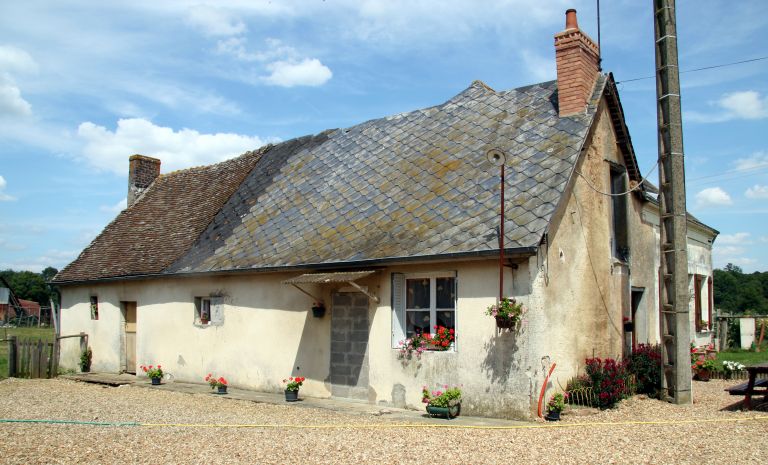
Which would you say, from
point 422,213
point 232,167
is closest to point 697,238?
point 422,213

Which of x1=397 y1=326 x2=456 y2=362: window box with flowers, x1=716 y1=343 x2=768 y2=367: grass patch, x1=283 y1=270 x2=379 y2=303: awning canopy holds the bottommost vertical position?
x1=716 y1=343 x2=768 y2=367: grass patch

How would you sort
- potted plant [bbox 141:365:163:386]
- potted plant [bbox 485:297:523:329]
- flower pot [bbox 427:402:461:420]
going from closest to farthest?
1. potted plant [bbox 485:297:523:329]
2. flower pot [bbox 427:402:461:420]
3. potted plant [bbox 141:365:163:386]

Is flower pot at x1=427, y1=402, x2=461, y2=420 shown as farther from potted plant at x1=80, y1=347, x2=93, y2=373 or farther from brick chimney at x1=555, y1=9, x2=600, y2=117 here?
potted plant at x1=80, y1=347, x2=93, y2=373

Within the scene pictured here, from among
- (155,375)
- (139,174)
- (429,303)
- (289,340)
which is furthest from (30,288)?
(429,303)

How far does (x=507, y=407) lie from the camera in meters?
9.95

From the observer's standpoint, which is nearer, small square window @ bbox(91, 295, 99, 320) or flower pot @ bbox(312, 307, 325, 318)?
flower pot @ bbox(312, 307, 325, 318)

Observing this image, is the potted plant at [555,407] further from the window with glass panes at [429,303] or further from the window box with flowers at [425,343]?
the window with glass panes at [429,303]

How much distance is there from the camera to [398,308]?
11531mm

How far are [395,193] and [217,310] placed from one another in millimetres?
5009

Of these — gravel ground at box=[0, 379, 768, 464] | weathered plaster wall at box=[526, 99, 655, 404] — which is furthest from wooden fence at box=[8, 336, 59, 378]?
weathered plaster wall at box=[526, 99, 655, 404]

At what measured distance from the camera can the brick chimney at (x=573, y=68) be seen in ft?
40.2

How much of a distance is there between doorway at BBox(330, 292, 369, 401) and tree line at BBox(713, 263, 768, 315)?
4560cm

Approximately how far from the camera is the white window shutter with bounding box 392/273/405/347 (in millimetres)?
11453

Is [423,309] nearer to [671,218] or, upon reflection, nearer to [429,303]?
[429,303]
